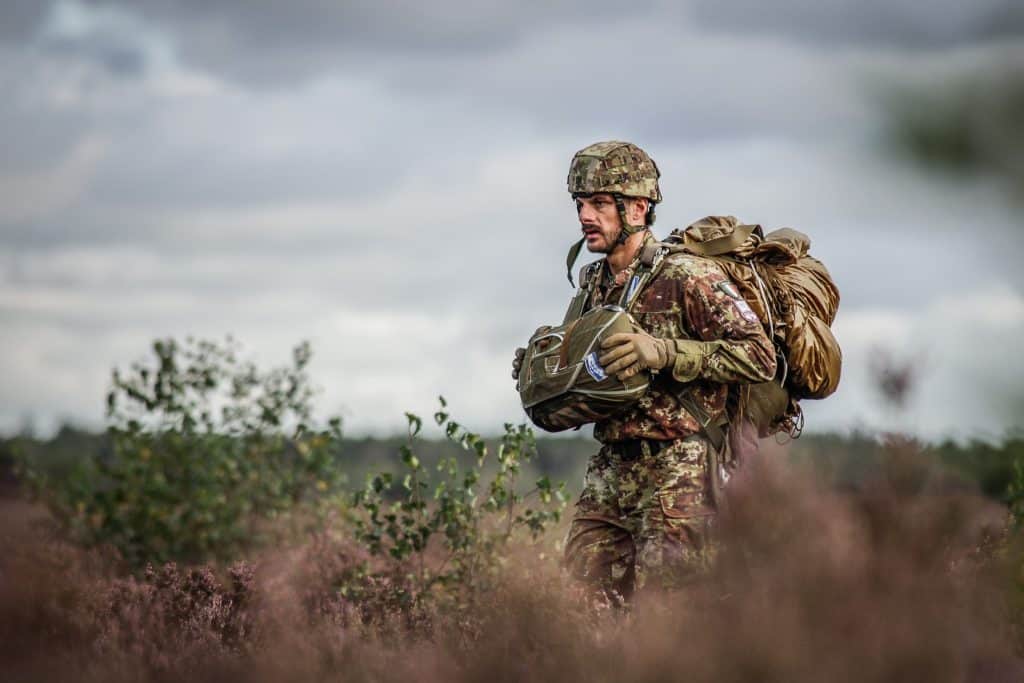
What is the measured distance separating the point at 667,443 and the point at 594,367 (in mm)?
519

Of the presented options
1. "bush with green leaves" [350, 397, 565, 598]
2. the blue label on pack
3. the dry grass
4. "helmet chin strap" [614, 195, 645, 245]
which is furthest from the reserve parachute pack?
"bush with green leaves" [350, 397, 565, 598]

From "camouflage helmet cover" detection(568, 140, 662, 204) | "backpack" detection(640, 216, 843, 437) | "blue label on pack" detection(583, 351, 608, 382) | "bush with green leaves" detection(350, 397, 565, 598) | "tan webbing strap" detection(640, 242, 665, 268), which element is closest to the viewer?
"blue label on pack" detection(583, 351, 608, 382)

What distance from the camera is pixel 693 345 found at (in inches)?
253

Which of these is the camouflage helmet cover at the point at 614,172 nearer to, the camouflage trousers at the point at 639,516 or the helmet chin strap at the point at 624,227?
the helmet chin strap at the point at 624,227

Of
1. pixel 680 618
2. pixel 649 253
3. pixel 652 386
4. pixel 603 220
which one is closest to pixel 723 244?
pixel 649 253

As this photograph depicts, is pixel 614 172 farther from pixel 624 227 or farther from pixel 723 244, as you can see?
pixel 723 244

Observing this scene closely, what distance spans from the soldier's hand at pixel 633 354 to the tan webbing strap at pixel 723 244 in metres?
0.60

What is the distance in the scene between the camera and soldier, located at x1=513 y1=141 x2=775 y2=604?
6.38 meters

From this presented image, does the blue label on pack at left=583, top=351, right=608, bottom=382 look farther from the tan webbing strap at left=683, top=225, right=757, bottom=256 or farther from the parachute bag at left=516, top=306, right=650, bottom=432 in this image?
the tan webbing strap at left=683, top=225, right=757, bottom=256

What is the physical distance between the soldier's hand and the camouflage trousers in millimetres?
487

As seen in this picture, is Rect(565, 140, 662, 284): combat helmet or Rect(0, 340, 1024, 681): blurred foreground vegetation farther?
Rect(565, 140, 662, 284): combat helmet

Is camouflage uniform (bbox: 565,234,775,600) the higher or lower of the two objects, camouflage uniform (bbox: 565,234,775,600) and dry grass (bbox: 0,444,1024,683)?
the higher

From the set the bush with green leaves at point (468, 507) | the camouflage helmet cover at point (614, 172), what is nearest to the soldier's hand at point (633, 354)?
the camouflage helmet cover at point (614, 172)

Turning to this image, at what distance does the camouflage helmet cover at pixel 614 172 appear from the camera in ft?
22.8
